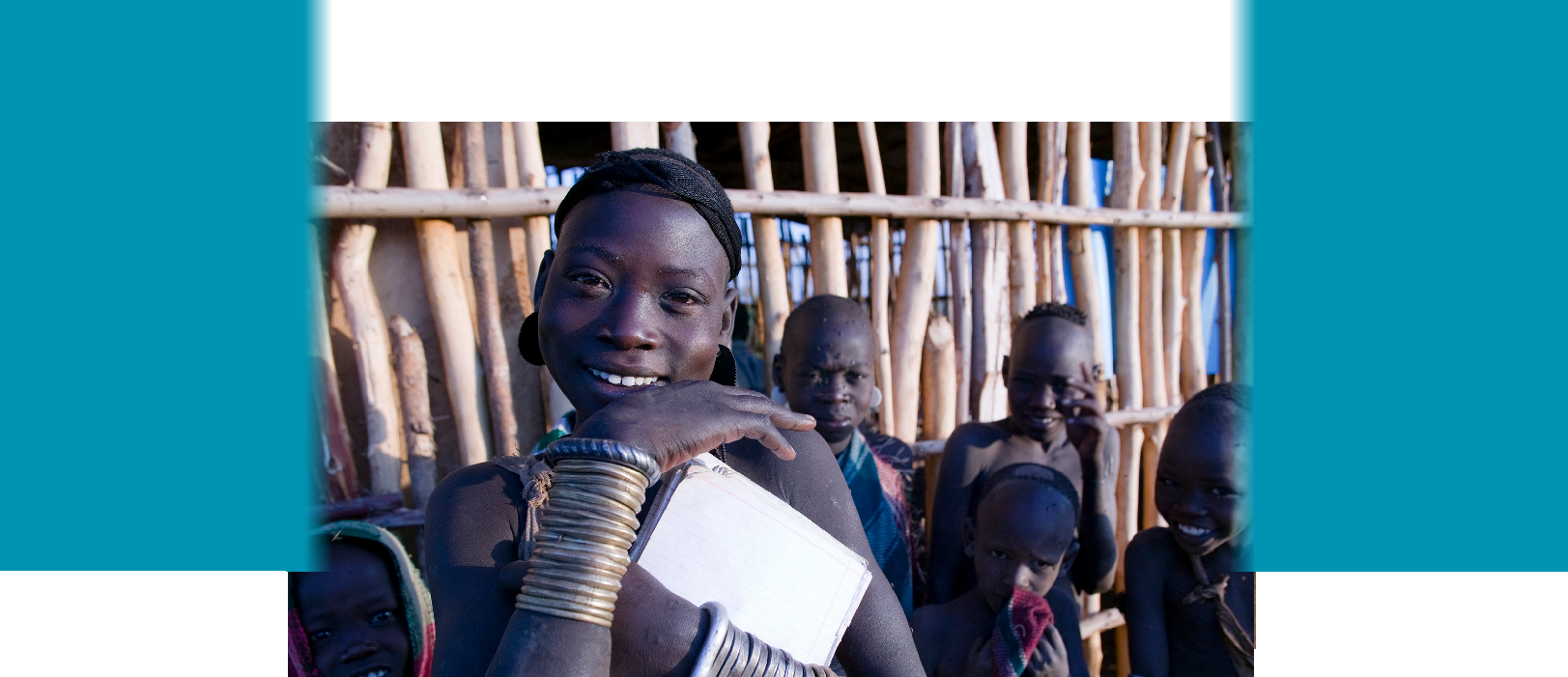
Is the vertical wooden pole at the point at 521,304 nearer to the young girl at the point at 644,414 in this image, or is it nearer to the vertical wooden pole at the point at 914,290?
the vertical wooden pole at the point at 914,290

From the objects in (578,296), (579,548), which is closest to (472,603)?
(579,548)

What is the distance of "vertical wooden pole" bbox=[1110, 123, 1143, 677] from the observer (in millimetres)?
4363

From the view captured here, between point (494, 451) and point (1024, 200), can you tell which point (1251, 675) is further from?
point (494, 451)

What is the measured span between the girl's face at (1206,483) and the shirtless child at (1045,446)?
1.77ft

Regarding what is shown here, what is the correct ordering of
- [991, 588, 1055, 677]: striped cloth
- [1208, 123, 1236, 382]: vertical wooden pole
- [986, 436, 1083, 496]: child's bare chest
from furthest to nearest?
[1208, 123, 1236, 382]: vertical wooden pole
[986, 436, 1083, 496]: child's bare chest
[991, 588, 1055, 677]: striped cloth

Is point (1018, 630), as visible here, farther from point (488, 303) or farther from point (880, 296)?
point (488, 303)

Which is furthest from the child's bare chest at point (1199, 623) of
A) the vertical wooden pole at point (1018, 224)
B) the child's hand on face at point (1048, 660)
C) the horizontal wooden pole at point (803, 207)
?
the horizontal wooden pole at point (803, 207)

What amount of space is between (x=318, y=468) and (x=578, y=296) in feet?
6.50

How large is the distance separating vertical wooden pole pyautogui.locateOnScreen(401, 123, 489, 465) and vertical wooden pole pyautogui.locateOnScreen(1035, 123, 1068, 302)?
8.78 ft

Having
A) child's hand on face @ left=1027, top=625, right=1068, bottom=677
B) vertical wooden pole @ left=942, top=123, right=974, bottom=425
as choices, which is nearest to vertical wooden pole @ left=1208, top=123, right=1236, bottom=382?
vertical wooden pole @ left=942, top=123, right=974, bottom=425

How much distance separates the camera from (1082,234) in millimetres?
4289

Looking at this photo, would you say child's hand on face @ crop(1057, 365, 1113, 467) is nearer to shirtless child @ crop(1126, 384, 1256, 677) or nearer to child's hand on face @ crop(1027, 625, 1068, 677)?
shirtless child @ crop(1126, 384, 1256, 677)

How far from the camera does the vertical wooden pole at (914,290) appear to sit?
381cm

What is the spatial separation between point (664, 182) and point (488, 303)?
1.96m
